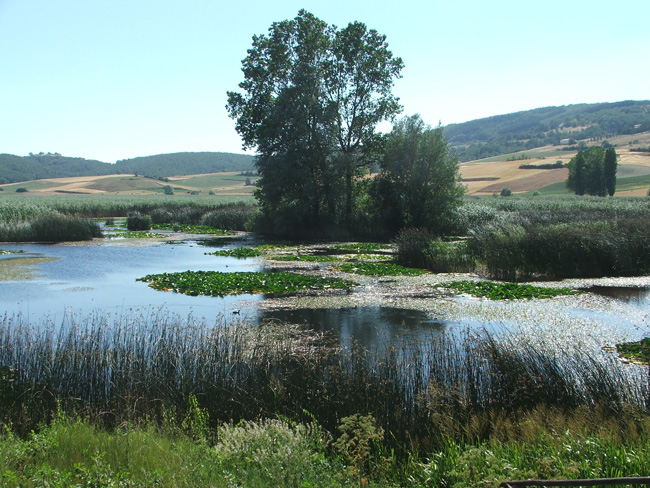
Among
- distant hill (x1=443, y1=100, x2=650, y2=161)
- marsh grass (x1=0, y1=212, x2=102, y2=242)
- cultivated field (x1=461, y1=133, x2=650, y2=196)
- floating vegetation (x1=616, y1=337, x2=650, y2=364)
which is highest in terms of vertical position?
distant hill (x1=443, y1=100, x2=650, y2=161)

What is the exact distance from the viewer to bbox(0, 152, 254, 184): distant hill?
538 ft

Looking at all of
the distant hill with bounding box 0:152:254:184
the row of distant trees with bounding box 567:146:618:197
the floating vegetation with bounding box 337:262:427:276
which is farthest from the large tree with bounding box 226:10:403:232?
the distant hill with bounding box 0:152:254:184

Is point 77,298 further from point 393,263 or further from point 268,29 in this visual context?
point 268,29

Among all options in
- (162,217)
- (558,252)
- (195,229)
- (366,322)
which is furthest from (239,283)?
(162,217)

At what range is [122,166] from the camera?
19150cm

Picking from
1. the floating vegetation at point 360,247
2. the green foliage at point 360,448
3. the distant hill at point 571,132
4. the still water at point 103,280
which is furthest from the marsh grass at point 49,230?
the distant hill at point 571,132

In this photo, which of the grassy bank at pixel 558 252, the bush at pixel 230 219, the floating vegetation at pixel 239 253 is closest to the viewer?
the grassy bank at pixel 558 252

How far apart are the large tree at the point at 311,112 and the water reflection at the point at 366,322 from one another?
25.3m

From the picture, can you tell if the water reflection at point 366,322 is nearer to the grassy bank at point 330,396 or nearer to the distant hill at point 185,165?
the grassy bank at point 330,396

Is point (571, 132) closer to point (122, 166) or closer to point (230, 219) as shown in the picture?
point (122, 166)

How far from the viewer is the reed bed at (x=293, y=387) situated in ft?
26.0

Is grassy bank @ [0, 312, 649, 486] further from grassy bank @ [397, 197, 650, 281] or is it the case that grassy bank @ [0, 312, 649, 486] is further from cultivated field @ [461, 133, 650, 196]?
cultivated field @ [461, 133, 650, 196]

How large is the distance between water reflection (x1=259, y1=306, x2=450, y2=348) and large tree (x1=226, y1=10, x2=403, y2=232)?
997 inches

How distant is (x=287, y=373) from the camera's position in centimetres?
877
